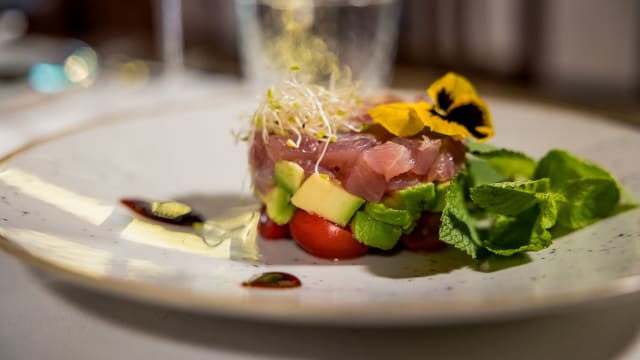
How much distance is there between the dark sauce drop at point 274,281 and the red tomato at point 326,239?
0.11 m

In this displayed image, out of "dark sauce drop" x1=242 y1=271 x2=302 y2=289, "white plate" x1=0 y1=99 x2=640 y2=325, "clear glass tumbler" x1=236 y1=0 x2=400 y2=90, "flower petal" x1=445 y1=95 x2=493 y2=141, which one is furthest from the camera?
"clear glass tumbler" x1=236 y1=0 x2=400 y2=90

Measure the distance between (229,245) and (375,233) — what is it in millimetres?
240

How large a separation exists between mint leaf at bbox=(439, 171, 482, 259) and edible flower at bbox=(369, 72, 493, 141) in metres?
0.08

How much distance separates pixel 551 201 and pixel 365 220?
28 cm

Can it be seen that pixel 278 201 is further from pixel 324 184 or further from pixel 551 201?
pixel 551 201

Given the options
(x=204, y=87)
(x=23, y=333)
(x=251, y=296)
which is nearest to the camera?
(x=251, y=296)

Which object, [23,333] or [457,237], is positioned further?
[457,237]

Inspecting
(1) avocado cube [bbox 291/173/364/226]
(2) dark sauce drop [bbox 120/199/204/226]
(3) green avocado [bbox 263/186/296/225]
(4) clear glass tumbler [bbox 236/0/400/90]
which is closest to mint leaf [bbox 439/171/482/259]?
(1) avocado cube [bbox 291/173/364/226]

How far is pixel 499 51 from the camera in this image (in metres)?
4.25

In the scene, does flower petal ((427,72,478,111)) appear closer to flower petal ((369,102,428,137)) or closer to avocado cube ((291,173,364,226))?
flower petal ((369,102,428,137))

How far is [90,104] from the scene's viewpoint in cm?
266

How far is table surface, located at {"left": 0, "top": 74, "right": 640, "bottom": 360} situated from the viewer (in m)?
0.85

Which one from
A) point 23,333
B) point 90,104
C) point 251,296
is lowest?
point 90,104

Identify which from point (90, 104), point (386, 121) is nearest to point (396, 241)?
point (386, 121)
